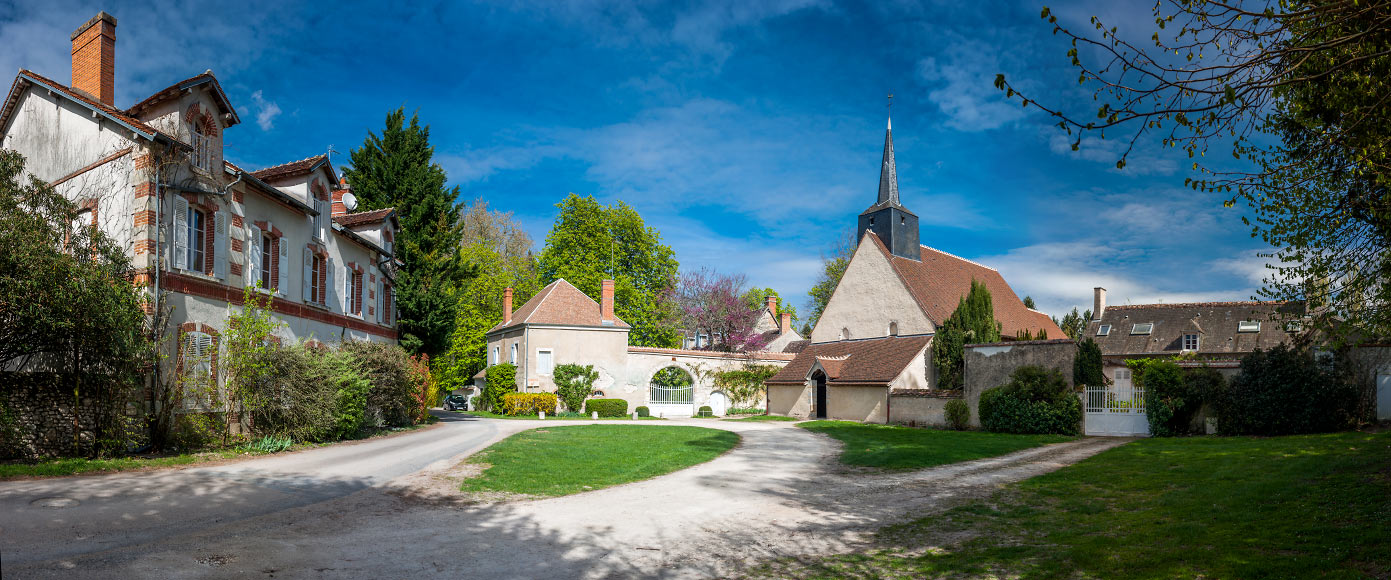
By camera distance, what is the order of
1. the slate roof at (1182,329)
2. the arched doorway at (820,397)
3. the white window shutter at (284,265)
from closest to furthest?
the white window shutter at (284,265)
the arched doorway at (820,397)
the slate roof at (1182,329)

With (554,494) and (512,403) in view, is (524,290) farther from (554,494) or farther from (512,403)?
(554,494)

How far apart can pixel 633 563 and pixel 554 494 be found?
13.2 feet

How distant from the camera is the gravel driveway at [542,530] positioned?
657cm

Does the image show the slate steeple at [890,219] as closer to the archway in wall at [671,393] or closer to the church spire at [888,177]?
the church spire at [888,177]

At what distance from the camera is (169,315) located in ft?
49.4

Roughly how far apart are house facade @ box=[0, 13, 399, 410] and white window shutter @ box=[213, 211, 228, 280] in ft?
0.09

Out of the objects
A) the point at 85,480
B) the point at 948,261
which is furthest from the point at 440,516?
the point at 948,261

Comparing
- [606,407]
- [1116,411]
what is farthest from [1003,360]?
[606,407]

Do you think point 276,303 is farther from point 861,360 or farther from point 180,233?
point 861,360

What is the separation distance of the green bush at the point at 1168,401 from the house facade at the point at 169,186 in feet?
79.3

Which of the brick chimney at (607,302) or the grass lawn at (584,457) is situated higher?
the brick chimney at (607,302)

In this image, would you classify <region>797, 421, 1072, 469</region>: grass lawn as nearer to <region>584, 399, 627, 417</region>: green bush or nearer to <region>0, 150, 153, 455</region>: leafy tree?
<region>584, 399, 627, 417</region>: green bush

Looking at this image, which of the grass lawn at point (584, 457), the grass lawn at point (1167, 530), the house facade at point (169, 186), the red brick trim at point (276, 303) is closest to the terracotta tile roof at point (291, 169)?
the house facade at point (169, 186)

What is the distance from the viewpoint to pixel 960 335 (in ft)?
100.0
